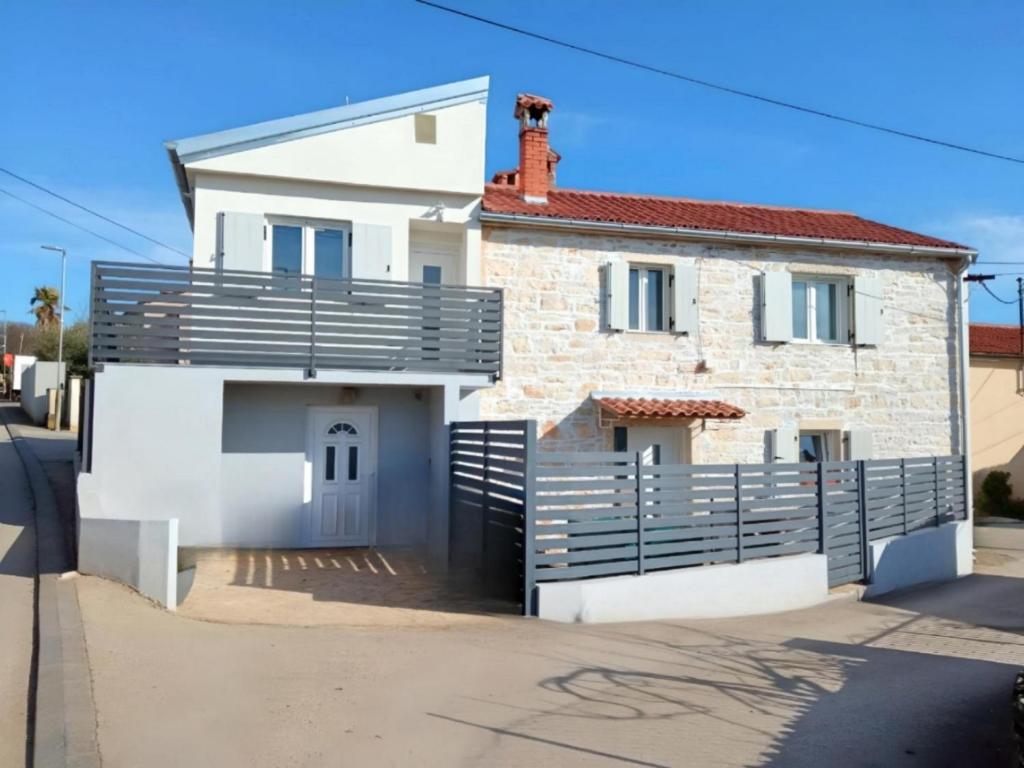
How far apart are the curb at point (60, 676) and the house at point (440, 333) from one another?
0.94 meters

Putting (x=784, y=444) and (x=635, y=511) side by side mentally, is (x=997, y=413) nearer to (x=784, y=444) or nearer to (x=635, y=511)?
(x=784, y=444)

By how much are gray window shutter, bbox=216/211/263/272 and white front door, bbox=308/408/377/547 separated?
2.37 meters

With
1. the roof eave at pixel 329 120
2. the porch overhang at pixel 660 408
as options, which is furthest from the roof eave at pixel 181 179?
the porch overhang at pixel 660 408

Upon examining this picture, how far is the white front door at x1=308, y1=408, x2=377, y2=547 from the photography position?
Answer: 1252cm

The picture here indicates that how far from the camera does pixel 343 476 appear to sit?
41.6ft

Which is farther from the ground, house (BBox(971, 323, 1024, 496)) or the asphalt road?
house (BBox(971, 323, 1024, 496))

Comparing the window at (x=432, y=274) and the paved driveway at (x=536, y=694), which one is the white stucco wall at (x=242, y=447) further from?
the paved driveway at (x=536, y=694)

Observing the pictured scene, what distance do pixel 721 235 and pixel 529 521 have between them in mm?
7497

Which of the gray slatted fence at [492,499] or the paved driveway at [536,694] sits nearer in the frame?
the paved driveway at [536,694]

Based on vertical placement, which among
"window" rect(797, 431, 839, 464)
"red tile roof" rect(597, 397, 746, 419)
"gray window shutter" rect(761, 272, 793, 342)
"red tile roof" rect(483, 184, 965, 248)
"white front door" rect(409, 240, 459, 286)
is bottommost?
"window" rect(797, 431, 839, 464)

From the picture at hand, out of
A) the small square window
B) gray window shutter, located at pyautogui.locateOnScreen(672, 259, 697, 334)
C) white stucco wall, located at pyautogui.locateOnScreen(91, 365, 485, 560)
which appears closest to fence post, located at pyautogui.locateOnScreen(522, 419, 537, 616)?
white stucco wall, located at pyautogui.locateOnScreen(91, 365, 485, 560)

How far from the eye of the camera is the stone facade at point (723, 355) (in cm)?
1340

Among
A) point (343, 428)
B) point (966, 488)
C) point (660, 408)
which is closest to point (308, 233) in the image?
point (343, 428)

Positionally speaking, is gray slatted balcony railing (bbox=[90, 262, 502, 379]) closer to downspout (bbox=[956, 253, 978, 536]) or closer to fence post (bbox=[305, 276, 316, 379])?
fence post (bbox=[305, 276, 316, 379])
